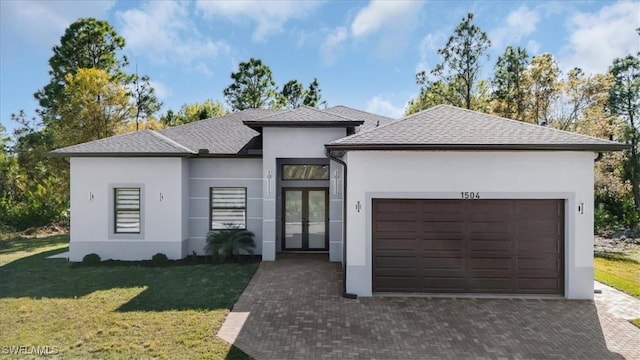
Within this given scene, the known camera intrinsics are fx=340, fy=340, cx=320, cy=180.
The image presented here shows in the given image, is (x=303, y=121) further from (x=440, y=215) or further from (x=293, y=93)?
(x=293, y=93)

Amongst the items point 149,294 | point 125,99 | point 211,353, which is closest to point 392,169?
point 211,353

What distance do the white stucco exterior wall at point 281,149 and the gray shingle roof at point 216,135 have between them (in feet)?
5.58

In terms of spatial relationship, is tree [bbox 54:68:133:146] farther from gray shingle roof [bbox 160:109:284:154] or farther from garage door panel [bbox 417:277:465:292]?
garage door panel [bbox 417:277:465:292]

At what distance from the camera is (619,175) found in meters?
24.7

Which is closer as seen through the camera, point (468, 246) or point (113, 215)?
point (468, 246)

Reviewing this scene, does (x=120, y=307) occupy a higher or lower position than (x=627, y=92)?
lower

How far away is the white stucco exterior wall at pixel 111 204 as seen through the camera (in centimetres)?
1224

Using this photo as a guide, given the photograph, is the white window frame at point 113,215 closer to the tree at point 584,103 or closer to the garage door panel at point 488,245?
the garage door panel at point 488,245

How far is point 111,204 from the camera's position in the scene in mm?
12266

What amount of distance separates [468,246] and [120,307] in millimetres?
8628

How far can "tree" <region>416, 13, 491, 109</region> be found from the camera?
76.7 ft

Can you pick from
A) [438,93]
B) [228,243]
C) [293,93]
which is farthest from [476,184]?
[293,93]

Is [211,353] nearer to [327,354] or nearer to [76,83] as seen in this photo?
[327,354]

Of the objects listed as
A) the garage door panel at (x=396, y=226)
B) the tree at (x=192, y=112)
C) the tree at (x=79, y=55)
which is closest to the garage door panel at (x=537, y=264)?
the garage door panel at (x=396, y=226)
